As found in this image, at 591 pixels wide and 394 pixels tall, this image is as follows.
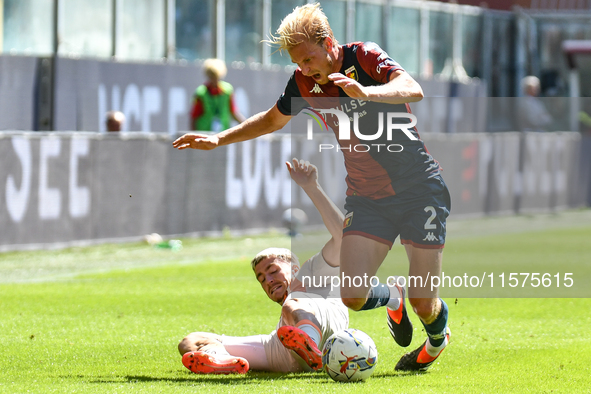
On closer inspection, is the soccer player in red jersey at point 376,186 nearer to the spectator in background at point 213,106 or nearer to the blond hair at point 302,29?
the blond hair at point 302,29

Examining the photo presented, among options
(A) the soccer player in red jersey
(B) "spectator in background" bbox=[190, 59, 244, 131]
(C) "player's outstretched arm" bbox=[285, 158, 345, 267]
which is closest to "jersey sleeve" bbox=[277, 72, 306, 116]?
(A) the soccer player in red jersey

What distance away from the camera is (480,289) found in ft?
31.0

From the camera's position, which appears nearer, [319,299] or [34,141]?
[319,299]

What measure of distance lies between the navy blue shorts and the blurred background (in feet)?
11.8

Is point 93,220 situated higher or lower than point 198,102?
lower

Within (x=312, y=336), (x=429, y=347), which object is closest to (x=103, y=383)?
(x=312, y=336)

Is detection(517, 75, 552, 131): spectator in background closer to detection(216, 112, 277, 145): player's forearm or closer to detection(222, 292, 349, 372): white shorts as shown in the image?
detection(216, 112, 277, 145): player's forearm

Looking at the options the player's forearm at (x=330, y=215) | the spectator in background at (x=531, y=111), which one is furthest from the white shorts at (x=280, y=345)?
the spectator in background at (x=531, y=111)

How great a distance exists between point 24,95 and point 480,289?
7.62 m

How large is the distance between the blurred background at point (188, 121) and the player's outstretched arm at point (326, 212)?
3113 millimetres

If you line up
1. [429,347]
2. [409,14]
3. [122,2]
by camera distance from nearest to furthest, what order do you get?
[429,347] < [122,2] < [409,14]

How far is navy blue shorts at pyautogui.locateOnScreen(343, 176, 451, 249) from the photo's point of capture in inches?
223

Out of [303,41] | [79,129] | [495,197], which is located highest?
[303,41]

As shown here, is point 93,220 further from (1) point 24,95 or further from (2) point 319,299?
(2) point 319,299
